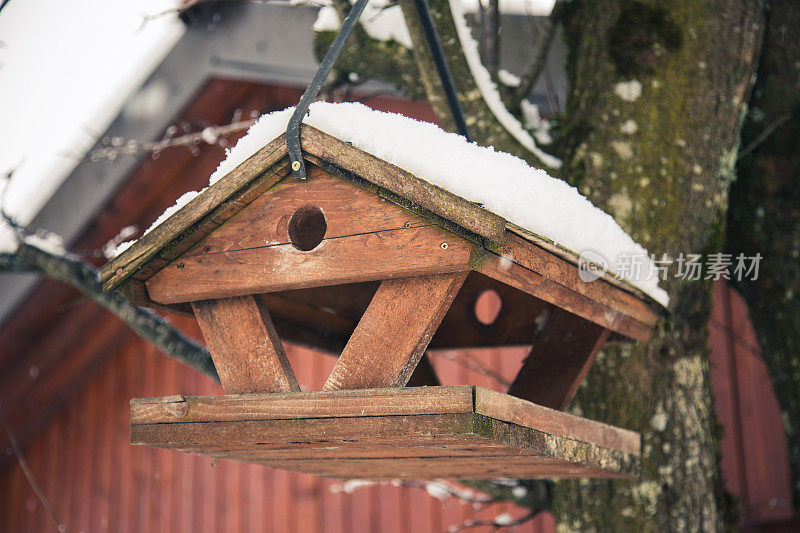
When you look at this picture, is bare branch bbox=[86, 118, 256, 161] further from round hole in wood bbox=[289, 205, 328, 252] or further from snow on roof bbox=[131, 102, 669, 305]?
snow on roof bbox=[131, 102, 669, 305]

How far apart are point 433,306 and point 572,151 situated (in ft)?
3.32

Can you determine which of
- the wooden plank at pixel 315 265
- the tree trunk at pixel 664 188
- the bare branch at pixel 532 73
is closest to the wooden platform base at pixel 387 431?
the wooden plank at pixel 315 265

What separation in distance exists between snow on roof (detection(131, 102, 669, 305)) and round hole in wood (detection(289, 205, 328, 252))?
5.5 inches

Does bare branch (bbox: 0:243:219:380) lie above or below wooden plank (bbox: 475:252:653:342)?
above

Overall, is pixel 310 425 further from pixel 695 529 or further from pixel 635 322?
pixel 695 529

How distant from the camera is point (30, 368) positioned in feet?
16.3

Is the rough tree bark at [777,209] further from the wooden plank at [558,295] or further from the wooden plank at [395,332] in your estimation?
the wooden plank at [395,332]

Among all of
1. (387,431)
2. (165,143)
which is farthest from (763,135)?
(165,143)

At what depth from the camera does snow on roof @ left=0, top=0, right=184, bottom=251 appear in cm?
302

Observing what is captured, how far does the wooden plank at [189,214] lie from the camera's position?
4.31 ft

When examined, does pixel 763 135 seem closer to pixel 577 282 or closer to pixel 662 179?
pixel 662 179

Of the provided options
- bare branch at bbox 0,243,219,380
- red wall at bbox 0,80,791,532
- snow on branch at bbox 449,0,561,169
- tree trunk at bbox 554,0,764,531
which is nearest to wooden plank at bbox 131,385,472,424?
bare branch at bbox 0,243,219,380

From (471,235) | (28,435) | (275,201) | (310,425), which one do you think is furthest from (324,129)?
(28,435)

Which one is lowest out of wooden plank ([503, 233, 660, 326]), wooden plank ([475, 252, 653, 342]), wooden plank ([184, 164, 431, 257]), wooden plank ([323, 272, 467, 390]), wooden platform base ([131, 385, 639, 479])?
wooden platform base ([131, 385, 639, 479])
